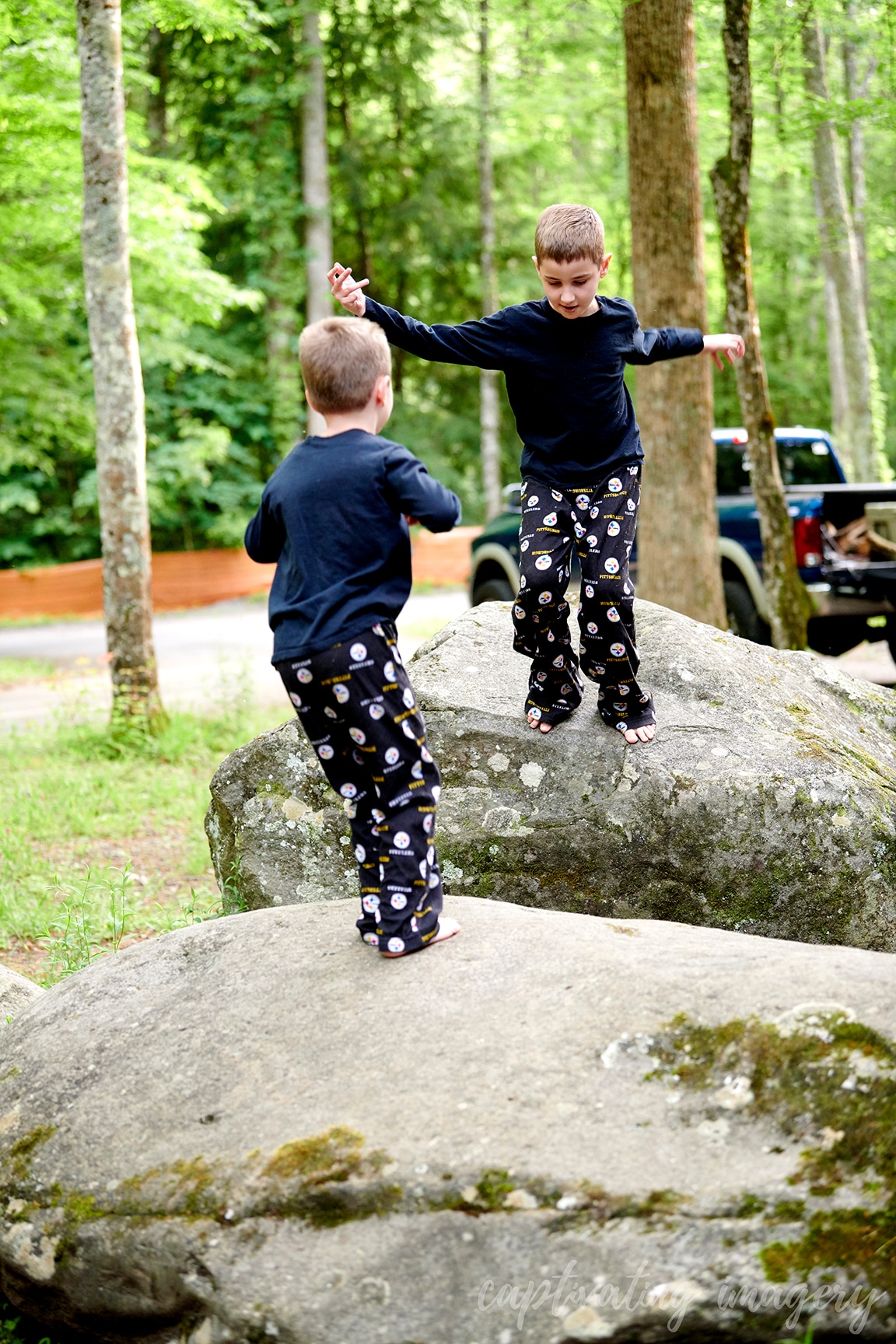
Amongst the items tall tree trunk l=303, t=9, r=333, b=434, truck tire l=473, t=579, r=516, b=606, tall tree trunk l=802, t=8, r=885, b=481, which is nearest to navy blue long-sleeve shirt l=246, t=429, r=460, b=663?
truck tire l=473, t=579, r=516, b=606

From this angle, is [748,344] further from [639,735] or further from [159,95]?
[159,95]

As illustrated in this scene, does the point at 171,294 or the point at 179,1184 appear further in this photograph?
the point at 171,294

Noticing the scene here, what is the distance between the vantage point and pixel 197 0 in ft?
29.7

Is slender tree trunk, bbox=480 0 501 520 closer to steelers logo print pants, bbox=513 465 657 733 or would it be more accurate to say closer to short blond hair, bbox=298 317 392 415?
steelers logo print pants, bbox=513 465 657 733

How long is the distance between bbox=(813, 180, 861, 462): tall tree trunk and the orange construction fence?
672cm

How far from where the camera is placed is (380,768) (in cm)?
314

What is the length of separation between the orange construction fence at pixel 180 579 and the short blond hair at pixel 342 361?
17883mm

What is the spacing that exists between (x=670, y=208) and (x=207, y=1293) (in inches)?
266

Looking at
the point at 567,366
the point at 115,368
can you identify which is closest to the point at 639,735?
the point at 567,366

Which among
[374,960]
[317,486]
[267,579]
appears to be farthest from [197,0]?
[267,579]

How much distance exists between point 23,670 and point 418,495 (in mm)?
12315

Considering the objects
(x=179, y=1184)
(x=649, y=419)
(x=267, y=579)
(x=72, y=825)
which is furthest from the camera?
(x=267, y=579)

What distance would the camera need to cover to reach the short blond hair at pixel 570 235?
3.72m

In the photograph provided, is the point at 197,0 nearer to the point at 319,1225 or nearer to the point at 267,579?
the point at 319,1225
